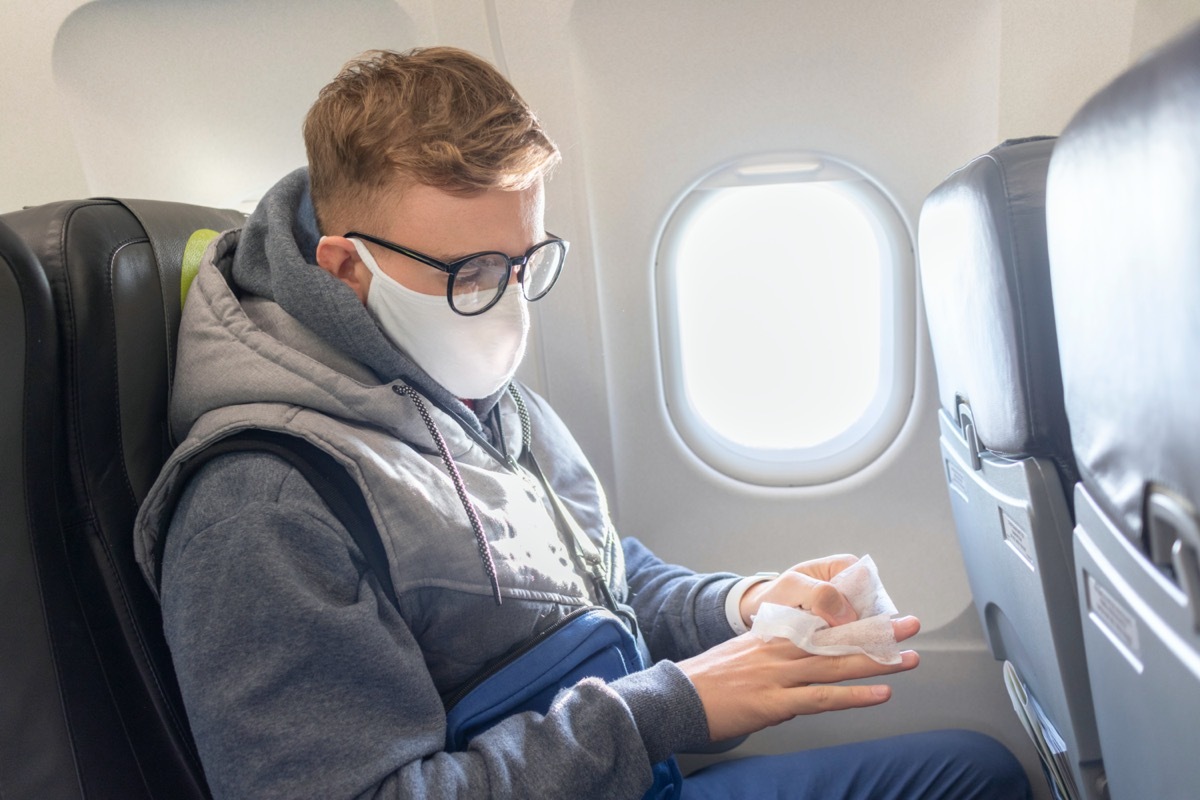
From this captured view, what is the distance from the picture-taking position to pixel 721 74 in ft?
6.90

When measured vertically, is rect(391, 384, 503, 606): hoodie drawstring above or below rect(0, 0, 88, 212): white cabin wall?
below

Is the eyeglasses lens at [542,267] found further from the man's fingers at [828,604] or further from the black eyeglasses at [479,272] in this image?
the man's fingers at [828,604]

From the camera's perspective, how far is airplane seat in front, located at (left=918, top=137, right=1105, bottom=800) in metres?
1.12

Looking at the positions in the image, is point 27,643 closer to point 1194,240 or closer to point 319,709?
point 319,709

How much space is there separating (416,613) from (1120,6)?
177 centimetres

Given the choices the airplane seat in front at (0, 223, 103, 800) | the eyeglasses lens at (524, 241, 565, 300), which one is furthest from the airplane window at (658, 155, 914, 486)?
the airplane seat in front at (0, 223, 103, 800)

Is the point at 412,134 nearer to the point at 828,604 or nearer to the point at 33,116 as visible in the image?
the point at 828,604

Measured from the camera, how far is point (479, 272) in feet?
4.59

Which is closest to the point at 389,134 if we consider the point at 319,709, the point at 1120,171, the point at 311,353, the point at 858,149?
the point at 311,353

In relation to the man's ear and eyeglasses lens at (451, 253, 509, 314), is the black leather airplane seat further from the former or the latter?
eyeglasses lens at (451, 253, 509, 314)

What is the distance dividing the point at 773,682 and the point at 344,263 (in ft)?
2.88

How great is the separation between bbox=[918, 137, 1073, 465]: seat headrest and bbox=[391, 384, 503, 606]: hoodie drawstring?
706mm

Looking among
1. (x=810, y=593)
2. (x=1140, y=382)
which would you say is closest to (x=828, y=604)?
(x=810, y=593)

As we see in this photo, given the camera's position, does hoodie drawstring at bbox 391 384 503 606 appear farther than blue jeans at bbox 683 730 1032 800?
No
